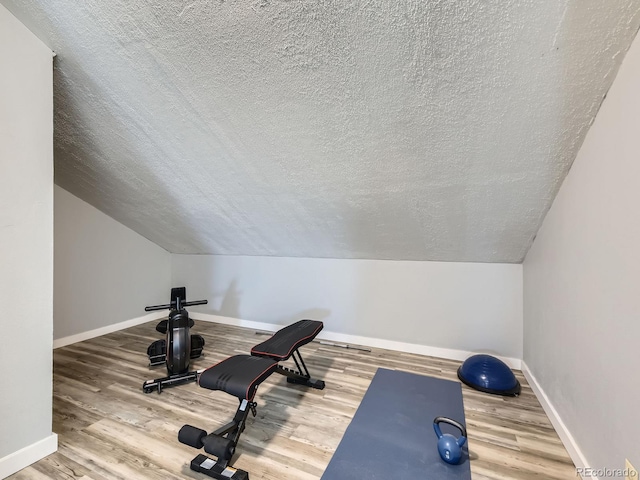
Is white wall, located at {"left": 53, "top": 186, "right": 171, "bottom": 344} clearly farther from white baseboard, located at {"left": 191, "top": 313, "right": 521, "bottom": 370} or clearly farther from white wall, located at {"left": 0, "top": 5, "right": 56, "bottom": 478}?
white wall, located at {"left": 0, "top": 5, "right": 56, "bottom": 478}

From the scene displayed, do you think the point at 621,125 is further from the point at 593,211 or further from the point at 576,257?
the point at 576,257

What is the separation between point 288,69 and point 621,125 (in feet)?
4.86

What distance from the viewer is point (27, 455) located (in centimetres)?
165

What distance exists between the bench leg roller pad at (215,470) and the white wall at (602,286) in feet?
5.48

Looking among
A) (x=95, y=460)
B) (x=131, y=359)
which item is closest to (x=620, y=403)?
(x=95, y=460)

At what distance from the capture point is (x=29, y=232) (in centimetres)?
165

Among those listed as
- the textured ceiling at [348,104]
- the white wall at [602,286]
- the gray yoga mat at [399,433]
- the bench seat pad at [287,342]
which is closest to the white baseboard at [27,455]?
the bench seat pad at [287,342]

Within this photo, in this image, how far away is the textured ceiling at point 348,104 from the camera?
127cm

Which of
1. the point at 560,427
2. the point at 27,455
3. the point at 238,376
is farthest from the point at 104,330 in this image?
the point at 560,427

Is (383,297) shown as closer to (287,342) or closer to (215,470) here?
(287,342)

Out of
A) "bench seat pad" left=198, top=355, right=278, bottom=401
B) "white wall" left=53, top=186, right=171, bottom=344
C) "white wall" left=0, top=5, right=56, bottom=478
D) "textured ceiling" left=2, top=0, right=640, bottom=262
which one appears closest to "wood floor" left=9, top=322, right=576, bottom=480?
"white wall" left=0, top=5, right=56, bottom=478

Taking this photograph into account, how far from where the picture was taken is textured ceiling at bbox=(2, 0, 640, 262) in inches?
50.1

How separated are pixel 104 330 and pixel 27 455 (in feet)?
7.63

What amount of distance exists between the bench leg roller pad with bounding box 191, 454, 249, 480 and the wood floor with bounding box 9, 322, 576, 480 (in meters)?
0.05
